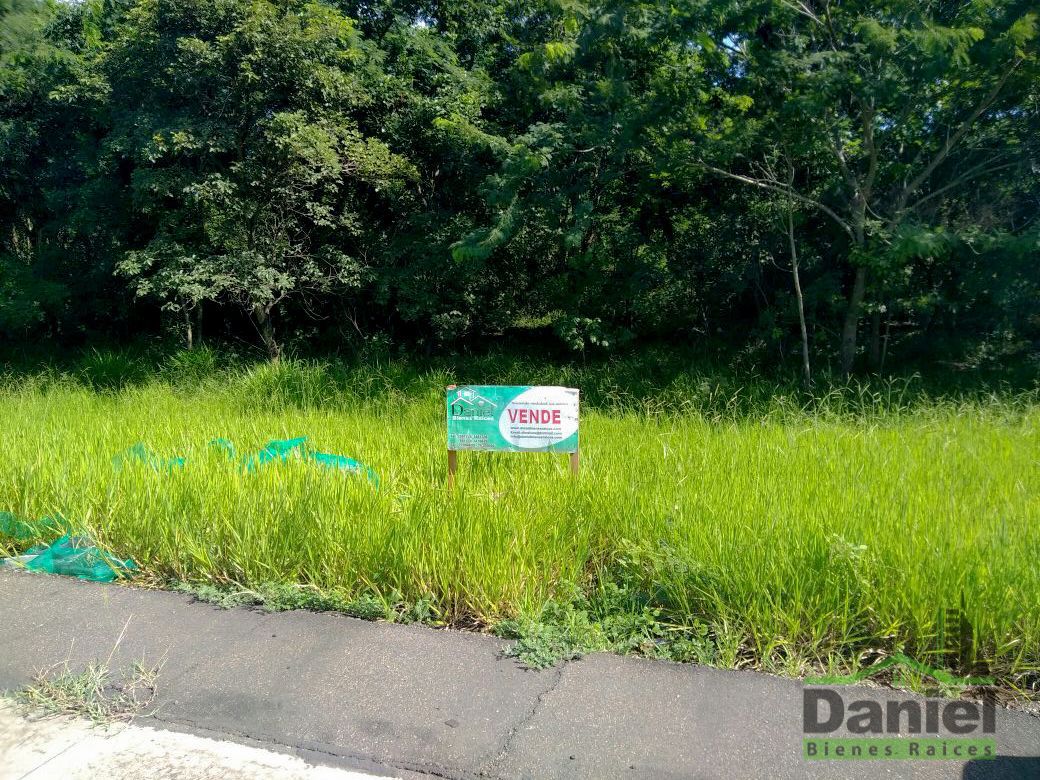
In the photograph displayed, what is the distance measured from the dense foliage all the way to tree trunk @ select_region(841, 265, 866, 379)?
0.17ft

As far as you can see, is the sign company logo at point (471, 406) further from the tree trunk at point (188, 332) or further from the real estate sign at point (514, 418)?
the tree trunk at point (188, 332)

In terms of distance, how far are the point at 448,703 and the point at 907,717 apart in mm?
1863

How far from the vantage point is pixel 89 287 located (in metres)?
13.9

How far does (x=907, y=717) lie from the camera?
3074 mm

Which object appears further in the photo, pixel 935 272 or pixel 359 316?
pixel 359 316

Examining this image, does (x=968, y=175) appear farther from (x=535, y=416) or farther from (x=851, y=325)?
(x=535, y=416)

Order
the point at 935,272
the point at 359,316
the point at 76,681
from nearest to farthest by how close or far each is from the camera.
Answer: the point at 76,681 → the point at 935,272 → the point at 359,316

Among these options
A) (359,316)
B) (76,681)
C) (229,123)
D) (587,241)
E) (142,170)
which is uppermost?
(229,123)

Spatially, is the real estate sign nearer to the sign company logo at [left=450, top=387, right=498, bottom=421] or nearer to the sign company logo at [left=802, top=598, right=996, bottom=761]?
the sign company logo at [left=450, top=387, right=498, bottom=421]

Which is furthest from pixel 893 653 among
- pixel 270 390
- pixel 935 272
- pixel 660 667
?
pixel 270 390

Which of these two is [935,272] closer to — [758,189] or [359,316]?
[758,189]

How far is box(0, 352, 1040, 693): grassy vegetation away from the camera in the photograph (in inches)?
139

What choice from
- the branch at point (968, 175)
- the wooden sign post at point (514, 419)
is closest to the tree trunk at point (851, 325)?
the branch at point (968, 175)

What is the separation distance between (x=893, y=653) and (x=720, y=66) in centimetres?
706
